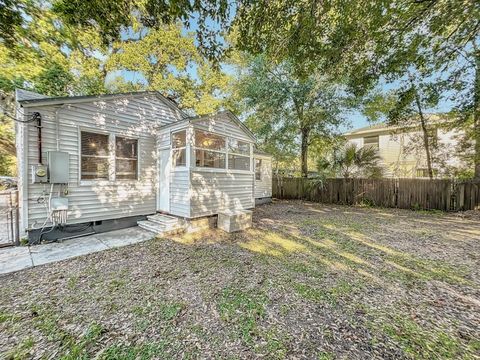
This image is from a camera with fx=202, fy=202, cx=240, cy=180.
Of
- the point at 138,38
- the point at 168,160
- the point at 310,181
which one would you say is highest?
the point at 138,38

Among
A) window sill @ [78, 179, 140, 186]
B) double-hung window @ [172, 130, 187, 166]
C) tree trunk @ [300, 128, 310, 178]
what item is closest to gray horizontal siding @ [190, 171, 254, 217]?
double-hung window @ [172, 130, 187, 166]

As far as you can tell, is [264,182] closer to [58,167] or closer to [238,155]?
[238,155]

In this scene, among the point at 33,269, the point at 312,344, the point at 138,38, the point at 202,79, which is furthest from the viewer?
the point at 202,79

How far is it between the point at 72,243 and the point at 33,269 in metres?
1.31

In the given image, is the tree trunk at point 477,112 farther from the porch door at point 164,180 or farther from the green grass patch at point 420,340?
the porch door at point 164,180

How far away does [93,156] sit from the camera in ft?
18.1

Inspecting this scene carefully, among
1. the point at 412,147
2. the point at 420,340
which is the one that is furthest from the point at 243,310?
the point at 412,147

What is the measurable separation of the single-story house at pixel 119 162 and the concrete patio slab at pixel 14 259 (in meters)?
0.44

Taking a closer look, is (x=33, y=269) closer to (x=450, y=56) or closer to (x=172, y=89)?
(x=450, y=56)

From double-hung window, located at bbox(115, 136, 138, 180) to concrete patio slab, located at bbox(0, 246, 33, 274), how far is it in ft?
8.35

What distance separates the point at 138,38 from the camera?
1348cm

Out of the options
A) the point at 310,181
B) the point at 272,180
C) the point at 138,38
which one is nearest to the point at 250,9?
the point at 310,181

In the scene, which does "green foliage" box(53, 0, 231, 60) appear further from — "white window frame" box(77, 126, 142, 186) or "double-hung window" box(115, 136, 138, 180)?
"double-hung window" box(115, 136, 138, 180)

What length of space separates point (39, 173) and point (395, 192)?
42.8 ft
